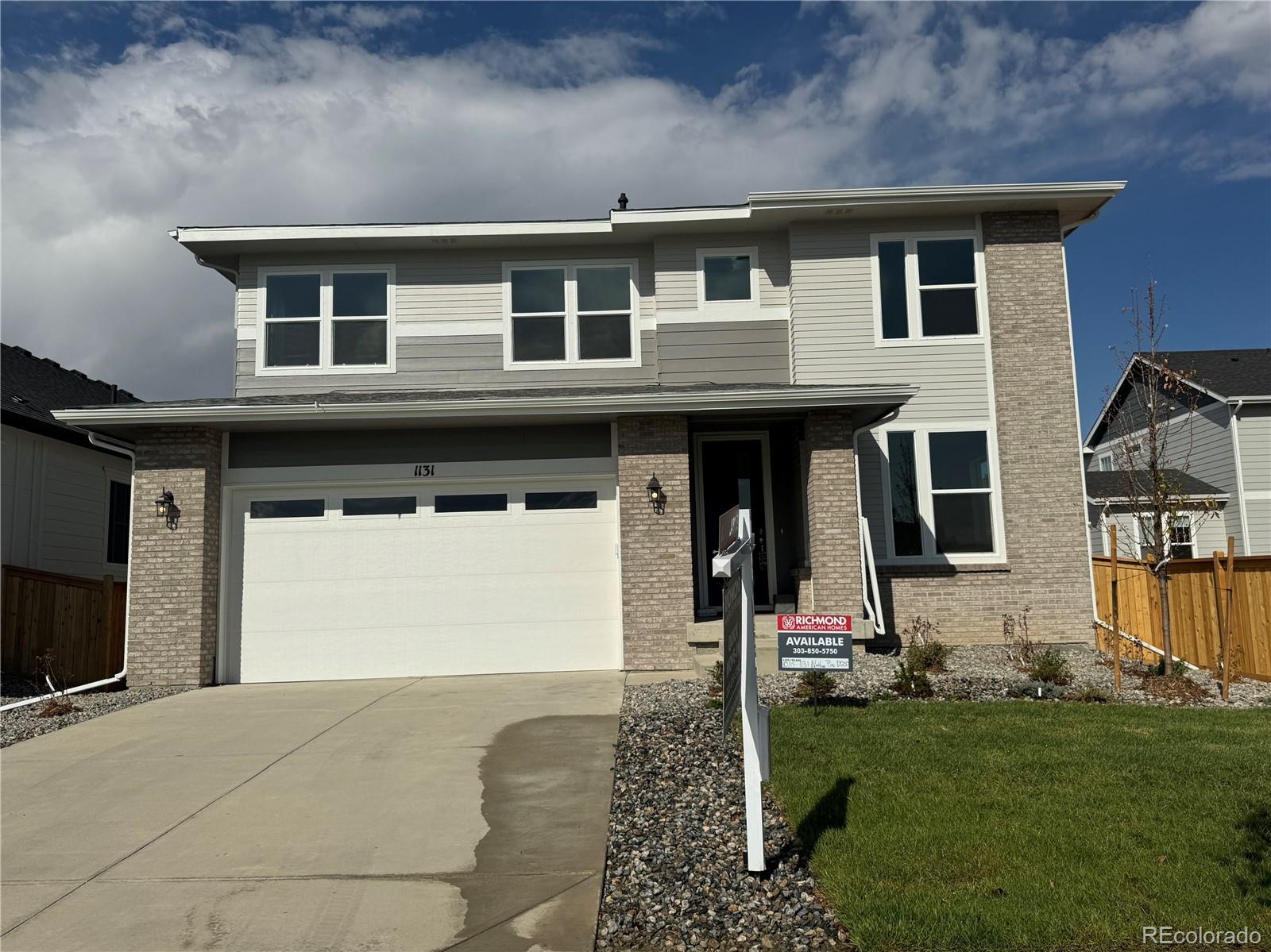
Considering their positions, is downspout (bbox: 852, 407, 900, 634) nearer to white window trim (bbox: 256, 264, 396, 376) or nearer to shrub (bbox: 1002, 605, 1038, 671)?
shrub (bbox: 1002, 605, 1038, 671)

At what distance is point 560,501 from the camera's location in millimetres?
12648

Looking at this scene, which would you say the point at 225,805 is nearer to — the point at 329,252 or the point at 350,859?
the point at 350,859

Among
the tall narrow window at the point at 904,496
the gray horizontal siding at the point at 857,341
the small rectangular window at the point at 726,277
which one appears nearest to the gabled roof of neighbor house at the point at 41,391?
the small rectangular window at the point at 726,277

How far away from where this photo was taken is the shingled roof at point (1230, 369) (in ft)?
70.9

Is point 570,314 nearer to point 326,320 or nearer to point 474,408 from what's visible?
point 474,408

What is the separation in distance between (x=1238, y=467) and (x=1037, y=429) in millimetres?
10660

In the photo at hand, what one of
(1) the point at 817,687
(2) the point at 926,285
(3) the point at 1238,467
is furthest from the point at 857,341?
(3) the point at 1238,467

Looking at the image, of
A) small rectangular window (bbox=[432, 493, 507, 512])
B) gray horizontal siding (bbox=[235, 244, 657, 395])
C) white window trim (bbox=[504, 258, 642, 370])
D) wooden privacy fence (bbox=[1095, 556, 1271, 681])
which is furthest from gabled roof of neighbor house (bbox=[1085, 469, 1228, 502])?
small rectangular window (bbox=[432, 493, 507, 512])

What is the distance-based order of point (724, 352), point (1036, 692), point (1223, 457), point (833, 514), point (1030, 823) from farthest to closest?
point (1223, 457)
point (724, 352)
point (833, 514)
point (1036, 692)
point (1030, 823)

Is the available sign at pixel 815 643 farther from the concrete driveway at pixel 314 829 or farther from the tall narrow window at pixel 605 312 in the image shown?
the tall narrow window at pixel 605 312

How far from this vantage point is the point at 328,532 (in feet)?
41.1

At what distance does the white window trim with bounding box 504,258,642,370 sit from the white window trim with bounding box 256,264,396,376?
1.75 meters

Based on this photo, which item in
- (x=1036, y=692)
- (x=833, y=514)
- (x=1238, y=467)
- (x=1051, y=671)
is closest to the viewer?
(x=1036, y=692)

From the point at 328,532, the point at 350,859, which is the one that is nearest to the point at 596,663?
the point at 328,532
